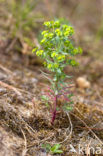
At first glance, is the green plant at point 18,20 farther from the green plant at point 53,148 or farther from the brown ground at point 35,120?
the green plant at point 53,148

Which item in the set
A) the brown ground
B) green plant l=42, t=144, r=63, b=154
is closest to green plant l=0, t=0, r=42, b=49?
the brown ground

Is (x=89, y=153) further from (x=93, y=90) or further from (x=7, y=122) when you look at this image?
(x=93, y=90)

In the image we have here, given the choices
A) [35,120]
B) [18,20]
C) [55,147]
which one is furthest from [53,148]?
[18,20]

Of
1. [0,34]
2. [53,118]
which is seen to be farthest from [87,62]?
[53,118]

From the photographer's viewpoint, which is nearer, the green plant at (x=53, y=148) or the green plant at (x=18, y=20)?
the green plant at (x=53, y=148)

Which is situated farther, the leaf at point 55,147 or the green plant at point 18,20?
the green plant at point 18,20

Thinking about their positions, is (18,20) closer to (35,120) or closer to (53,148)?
(35,120)

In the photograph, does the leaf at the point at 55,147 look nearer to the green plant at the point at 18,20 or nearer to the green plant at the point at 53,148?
the green plant at the point at 53,148

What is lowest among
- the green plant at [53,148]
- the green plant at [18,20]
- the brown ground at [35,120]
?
the green plant at [53,148]

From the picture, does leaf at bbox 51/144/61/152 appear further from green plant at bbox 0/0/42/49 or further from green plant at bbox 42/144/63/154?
green plant at bbox 0/0/42/49

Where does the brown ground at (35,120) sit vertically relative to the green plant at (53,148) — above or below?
above

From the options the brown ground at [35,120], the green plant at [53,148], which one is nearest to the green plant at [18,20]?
the brown ground at [35,120]
